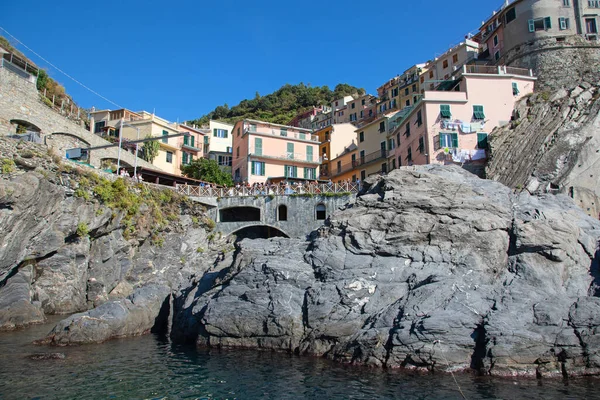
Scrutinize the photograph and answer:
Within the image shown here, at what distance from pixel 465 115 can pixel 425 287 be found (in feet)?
78.5

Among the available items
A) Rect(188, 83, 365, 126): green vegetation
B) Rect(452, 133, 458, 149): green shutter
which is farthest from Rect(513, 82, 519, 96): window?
Rect(188, 83, 365, 126): green vegetation

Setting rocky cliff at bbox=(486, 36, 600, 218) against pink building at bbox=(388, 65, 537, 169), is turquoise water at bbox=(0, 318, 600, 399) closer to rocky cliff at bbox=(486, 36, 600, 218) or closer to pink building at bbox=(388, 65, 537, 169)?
rocky cliff at bbox=(486, 36, 600, 218)

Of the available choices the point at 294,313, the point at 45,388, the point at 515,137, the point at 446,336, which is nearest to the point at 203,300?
the point at 294,313

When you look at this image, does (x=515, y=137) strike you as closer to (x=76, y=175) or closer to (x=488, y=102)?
(x=488, y=102)

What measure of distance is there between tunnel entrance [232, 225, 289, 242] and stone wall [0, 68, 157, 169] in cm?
1574

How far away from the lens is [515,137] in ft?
117

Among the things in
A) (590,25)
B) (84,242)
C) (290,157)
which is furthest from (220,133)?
(590,25)

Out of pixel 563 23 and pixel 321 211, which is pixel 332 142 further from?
pixel 563 23

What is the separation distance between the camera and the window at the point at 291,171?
5330 cm

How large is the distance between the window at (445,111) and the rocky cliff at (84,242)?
24.3 metres

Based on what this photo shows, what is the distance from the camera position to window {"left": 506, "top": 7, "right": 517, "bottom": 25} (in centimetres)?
4553

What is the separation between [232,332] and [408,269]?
9328 millimetres

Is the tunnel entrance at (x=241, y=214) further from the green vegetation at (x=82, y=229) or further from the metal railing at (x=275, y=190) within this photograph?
A: the green vegetation at (x=82, y=229)

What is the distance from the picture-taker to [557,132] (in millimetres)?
33562
